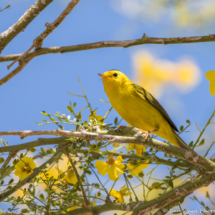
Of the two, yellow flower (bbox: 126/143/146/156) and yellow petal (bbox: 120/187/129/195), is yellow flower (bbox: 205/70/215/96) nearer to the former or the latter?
yellow flower (bbox: 126/143/146/156)

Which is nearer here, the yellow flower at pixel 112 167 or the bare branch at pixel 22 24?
the yellow flower at pixel 112 167

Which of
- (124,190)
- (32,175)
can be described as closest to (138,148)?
(124,190)

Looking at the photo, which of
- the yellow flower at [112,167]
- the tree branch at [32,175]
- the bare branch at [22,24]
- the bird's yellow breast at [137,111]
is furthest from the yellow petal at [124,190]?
the bare branch at [22,24]

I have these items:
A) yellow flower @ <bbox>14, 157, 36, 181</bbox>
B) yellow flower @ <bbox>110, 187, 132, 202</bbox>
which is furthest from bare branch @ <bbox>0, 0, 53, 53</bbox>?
yellow flower @ <bbox>110, 187, 132, 202</bbox>

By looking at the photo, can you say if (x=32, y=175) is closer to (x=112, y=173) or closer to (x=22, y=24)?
(x=112, y=173)

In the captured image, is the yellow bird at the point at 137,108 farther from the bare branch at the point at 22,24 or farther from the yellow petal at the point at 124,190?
the bare branch at the point at 22,24

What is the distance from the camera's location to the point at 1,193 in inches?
71.6

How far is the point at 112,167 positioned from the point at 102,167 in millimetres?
69

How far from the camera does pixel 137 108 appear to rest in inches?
100

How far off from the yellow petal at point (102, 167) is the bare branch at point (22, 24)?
43.3 inches

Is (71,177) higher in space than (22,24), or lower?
lower

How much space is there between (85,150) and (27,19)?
107cm

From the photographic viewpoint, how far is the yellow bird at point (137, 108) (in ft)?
8.36

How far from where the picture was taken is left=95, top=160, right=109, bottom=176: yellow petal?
1.79 metres
